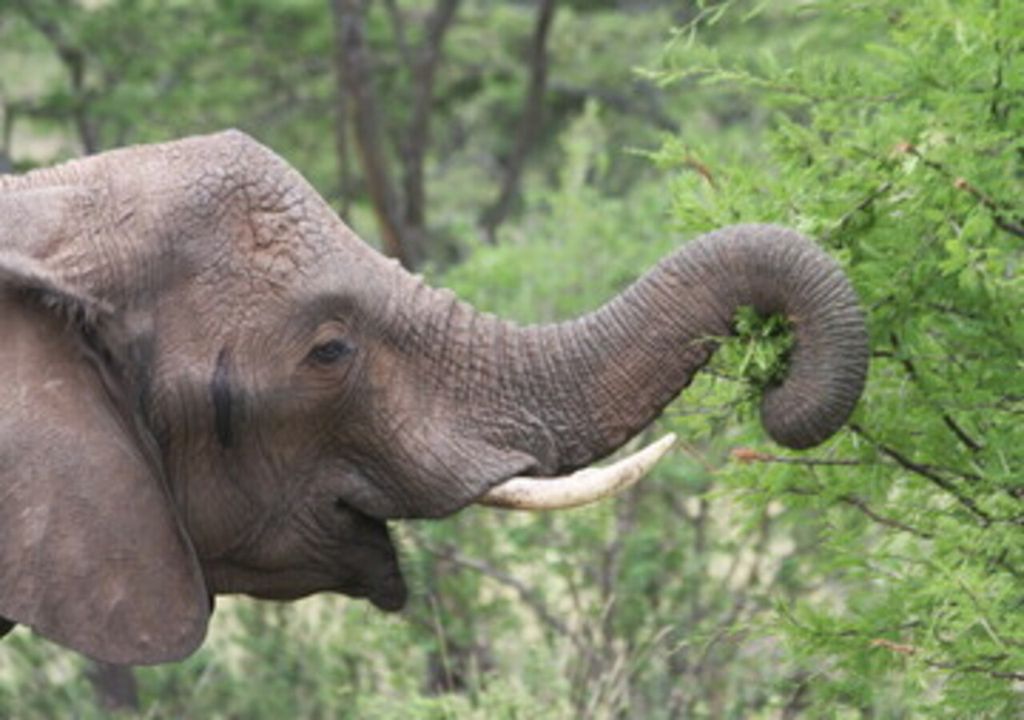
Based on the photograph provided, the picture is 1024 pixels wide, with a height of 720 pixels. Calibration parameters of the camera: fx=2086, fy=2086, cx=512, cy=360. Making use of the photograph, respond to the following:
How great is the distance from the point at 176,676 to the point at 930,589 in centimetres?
445

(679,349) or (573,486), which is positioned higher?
(679,349)

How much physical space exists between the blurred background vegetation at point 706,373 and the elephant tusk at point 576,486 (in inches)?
11.1

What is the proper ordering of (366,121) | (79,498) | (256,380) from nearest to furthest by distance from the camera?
(79,498), (256,380), (366,121)

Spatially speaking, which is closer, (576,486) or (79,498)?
(79,498)

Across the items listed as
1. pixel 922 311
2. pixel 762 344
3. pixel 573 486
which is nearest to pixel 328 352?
pixel 573 486

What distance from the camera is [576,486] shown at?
13.4 ft

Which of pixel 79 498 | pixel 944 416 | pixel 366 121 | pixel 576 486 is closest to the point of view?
pixel 79 498

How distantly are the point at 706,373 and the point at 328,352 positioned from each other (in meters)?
0.79

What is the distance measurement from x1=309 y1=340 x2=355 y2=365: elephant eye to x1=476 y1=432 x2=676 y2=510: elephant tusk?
41 centimetres

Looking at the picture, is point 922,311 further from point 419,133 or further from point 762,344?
point 419,133

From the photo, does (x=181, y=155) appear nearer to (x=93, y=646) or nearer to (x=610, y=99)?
(x=93, y=646)

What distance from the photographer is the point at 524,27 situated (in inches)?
626

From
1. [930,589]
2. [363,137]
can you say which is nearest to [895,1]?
[930,589]

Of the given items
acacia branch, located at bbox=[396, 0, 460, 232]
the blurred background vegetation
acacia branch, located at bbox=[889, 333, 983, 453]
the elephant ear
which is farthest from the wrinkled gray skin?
acacia branch, located at bbox=[396, 0, 460, 232]
